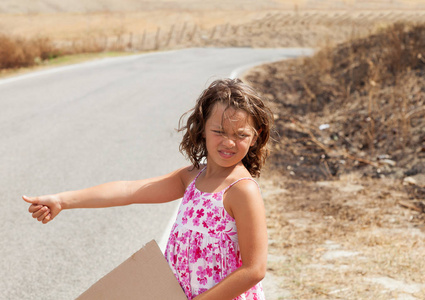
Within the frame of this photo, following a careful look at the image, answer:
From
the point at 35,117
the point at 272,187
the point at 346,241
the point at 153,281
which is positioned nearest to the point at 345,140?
the point at 272,187

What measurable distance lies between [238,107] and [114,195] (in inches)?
25.1

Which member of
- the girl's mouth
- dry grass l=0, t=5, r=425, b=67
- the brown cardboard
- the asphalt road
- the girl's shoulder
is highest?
the girl's mouth

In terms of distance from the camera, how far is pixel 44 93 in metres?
12.7

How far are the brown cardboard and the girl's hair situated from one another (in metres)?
0.51

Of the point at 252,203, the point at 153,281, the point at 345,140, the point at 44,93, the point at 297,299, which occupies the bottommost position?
the point at 44,93

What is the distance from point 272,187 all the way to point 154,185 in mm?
4507

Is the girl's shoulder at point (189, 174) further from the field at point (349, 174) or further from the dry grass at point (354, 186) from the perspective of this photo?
the dry grass at point (354, 186)

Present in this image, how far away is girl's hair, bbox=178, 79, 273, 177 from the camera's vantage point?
6.66 ft

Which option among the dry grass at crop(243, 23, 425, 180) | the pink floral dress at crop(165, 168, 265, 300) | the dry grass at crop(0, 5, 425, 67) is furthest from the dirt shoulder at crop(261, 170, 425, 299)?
the dry grass at crop(0, 5, 425, 67)

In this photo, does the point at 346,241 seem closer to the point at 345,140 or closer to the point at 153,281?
the point at 153,281

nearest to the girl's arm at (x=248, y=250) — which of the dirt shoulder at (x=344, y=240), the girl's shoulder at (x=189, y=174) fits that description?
the girl's shoulder at (x=189, y=174)

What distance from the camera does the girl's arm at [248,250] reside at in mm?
1868

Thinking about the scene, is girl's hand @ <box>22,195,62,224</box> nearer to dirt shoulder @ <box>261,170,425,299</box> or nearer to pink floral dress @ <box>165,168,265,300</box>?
pink floral dress @ <box>165,168,265,300</box>

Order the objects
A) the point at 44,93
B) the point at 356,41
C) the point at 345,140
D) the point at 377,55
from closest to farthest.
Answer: the point at 345,140, the point at 44,93, the point at 377,55, the point at 356,41
